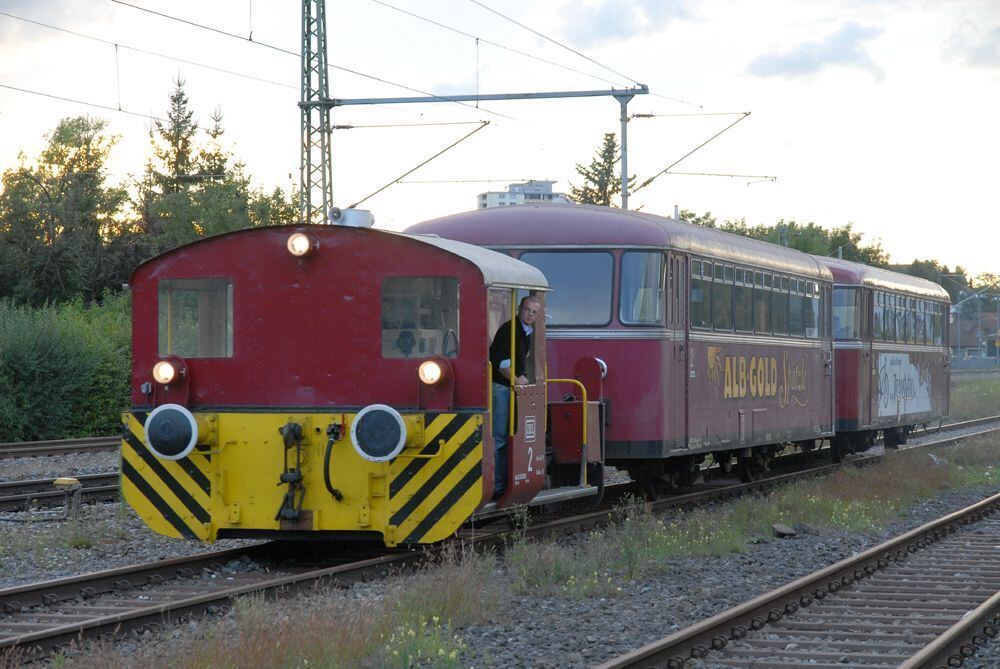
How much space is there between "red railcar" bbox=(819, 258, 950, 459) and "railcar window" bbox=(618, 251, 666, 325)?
818 centimetres

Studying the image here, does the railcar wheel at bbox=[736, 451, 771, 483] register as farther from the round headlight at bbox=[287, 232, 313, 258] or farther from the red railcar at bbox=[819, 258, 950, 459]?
the round headlight at bbox=[287, 232, 313, 258]

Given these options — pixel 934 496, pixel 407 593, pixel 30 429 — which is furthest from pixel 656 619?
pixel 30 429

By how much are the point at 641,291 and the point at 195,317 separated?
4815mm

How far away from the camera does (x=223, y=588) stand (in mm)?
9602

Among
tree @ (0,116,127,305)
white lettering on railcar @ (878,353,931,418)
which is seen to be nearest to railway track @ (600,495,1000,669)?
white lettering on railcar @ (878,353,931,418)

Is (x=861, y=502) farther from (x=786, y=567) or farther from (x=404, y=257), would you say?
(x=404, y=257)

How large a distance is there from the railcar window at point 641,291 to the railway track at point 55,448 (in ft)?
38.7

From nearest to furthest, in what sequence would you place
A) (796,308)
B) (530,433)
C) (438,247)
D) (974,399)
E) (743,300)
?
(438,247), (530,433), (743,300), (796,308), (974,399)

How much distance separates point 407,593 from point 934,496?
1082 cm

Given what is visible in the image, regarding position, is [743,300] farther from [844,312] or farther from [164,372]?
[164,372]

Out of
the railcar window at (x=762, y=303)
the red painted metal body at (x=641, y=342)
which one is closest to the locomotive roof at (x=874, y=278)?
the railcar window at (x=762, y=303)

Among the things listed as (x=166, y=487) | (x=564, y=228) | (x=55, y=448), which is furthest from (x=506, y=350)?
(x=55, y=448)

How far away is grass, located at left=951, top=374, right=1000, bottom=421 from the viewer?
41781mm

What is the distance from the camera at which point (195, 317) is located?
35.6 ft
